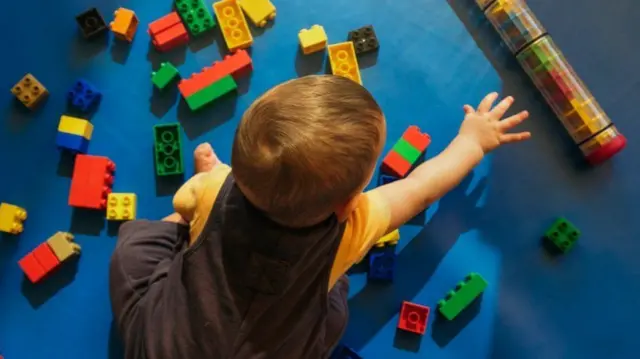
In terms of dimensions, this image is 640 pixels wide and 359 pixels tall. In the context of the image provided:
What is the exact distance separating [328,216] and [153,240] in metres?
0.35

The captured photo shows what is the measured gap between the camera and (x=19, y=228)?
38.1 inches

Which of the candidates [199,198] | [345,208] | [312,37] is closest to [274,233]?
[345,208]

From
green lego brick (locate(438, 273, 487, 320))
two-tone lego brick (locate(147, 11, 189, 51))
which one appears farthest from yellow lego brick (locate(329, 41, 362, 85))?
green lego brick (locate(438, 273, 487, 320))

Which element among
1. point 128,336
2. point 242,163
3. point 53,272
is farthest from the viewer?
point 53,272

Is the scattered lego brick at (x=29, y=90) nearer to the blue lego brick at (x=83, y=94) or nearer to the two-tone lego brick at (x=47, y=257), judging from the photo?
the blue lego brick at (x=83, y=94)

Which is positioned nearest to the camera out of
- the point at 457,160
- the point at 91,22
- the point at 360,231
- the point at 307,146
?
the point at 307,146

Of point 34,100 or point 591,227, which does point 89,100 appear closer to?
point 34,100

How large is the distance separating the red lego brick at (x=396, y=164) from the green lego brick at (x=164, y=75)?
0.36m

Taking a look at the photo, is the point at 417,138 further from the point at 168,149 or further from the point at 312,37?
the point at 168,149

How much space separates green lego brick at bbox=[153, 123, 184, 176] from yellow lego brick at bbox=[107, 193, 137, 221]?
6 cm

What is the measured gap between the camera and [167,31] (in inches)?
39.5

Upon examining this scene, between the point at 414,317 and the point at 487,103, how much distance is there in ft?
1.12

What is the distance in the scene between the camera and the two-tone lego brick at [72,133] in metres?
0.97

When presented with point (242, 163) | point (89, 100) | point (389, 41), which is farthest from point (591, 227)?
point (89, 100)
